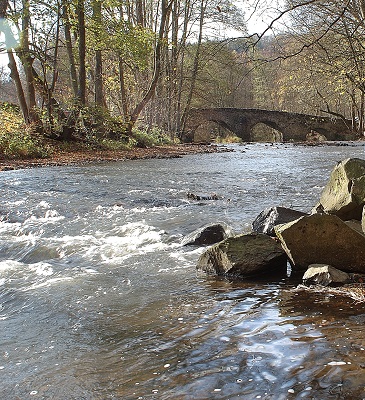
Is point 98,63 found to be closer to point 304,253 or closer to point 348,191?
point 348,191

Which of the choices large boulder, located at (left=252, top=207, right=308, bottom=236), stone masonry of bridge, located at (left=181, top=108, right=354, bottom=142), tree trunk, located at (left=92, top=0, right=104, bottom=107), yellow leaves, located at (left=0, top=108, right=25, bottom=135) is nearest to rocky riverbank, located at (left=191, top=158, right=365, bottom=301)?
large boulder, located at (left=252, top=207, right=308, bottom=236)

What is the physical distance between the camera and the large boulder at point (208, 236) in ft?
16.5

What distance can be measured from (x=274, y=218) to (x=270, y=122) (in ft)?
126

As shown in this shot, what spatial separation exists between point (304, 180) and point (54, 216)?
5.42 meters

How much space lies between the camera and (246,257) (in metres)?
3.91

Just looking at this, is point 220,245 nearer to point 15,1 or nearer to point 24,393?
point 24,393

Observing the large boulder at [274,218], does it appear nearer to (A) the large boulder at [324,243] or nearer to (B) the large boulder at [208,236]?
(B) the large boulder at [208,236]

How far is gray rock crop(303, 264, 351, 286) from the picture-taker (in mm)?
3439

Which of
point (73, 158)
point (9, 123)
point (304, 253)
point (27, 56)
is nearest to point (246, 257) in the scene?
point (304, 253)

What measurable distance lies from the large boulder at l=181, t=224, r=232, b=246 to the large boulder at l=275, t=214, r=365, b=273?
124 centimetres

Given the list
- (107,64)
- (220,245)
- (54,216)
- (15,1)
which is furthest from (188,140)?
(220,245)

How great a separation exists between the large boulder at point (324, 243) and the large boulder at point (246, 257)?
5.9 inches

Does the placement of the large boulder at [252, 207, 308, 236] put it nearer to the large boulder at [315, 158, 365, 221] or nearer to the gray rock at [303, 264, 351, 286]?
the large boulder at [315, 158, 365, 221]

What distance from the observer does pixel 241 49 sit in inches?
187
